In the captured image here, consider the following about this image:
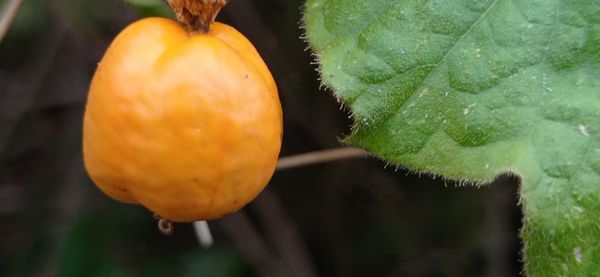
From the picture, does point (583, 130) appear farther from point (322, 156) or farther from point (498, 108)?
point (322, 156)

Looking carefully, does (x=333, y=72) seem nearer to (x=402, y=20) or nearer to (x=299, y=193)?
(x=402, y=20)

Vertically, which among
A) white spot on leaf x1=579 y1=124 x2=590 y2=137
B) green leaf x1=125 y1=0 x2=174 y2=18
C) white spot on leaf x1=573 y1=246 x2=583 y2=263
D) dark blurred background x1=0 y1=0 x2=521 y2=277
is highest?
green leaf x1=125 y1=0 x2=174 y2=18

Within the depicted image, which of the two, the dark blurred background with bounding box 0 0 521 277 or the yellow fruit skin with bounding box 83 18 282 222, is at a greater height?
the yellow fruit skin with bounding box 83 18 282 222


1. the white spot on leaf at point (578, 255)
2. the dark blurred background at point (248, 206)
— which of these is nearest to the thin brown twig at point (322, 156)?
the dark blurred background at point (248, 206)

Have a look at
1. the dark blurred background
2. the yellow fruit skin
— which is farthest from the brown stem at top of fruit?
the dark blurred background

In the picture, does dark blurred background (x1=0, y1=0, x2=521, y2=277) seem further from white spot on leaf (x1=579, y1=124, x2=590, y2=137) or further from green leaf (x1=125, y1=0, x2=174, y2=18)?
white spot on leaf (x1=579, y1=124, x2=590, y2=137)

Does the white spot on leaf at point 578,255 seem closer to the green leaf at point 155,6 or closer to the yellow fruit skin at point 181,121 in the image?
the yellow fruit skin at point 181,121

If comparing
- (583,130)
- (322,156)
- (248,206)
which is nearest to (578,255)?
(583,130)
